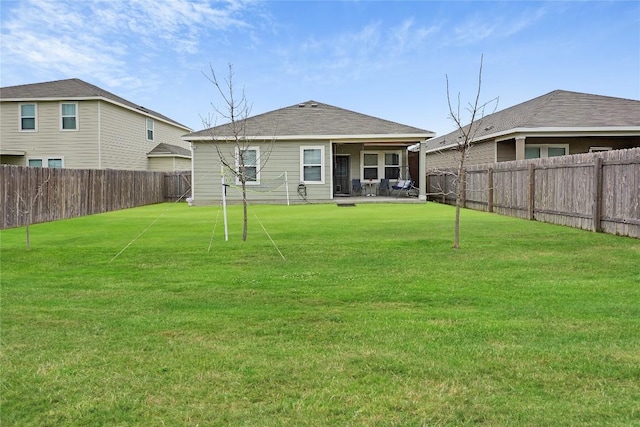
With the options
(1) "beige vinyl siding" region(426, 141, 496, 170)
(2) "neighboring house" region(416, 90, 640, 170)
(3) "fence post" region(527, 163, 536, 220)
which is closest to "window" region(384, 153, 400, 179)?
(2) "neighboring house" region(416, 90, 640, 170)

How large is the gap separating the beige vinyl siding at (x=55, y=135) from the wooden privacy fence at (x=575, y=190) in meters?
18.2

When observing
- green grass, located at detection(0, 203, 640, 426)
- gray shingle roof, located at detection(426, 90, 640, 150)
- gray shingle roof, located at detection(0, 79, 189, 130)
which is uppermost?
gray shingle roof, located at detection(0, 79, 189, 130)

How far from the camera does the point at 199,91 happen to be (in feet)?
66.8

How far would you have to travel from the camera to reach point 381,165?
89.7 ft

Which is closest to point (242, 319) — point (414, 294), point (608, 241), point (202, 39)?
point (414, 294)

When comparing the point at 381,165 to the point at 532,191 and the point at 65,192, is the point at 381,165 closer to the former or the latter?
the point at 532,191

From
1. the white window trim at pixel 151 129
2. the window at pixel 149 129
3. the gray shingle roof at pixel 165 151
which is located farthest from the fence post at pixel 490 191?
the window at pixel 149 129

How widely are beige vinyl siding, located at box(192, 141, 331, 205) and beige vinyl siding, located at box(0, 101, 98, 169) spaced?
5.87 meters

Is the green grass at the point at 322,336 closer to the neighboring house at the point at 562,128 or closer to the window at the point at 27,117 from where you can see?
the neighboring house at the point at 562,128

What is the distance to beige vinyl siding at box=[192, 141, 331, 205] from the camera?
24266 mm

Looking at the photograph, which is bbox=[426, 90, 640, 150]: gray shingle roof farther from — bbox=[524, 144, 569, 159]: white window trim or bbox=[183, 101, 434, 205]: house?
bbox=[183, 101, 434, 205]: house

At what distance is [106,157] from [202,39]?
29.3ft

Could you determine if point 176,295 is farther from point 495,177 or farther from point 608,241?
point 495,177

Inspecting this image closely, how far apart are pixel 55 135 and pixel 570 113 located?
23.3 meters
